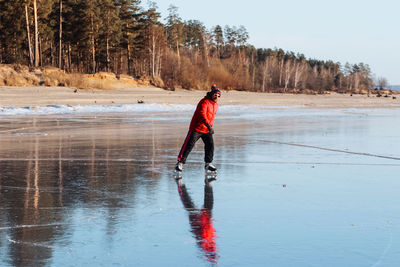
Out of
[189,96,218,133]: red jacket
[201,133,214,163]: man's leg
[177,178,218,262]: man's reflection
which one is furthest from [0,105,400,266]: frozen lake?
[189,96,218,133]: red jacket

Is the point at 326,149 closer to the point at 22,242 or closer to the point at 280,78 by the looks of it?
the point at 22,242

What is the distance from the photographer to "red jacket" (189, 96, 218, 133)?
32.3 ft

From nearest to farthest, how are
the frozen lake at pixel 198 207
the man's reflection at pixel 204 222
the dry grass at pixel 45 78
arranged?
the frozen lake at pixel 198 207
the man's reflection at pixel 204 222
the dry grass at pixel 45 78

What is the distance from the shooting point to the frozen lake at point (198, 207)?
4.93m

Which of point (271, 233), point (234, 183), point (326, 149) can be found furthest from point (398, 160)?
point (271, 233)

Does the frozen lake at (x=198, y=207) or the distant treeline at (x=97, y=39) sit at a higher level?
the distant treeline at (x=97, y=39)

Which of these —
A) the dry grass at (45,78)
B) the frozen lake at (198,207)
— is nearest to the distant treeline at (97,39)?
the dry grass at (45,78)

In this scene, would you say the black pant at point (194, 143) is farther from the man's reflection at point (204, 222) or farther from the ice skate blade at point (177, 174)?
the man's reflection at point (204, 222)

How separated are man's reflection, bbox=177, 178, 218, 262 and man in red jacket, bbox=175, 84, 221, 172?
55.1 inches

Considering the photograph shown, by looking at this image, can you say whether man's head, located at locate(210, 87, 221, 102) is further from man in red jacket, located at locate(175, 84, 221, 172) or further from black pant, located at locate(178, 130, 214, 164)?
black pant, located at locate(178, 130, 214, 164)

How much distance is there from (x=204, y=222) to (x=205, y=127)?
4080 mm

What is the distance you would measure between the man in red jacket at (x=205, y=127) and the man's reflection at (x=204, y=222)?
1.40 meters

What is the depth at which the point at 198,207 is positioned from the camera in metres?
7.02

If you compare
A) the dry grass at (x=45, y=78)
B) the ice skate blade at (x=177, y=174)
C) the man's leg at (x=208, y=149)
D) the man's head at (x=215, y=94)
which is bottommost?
the ice skate blade at (x=177, y=174)
